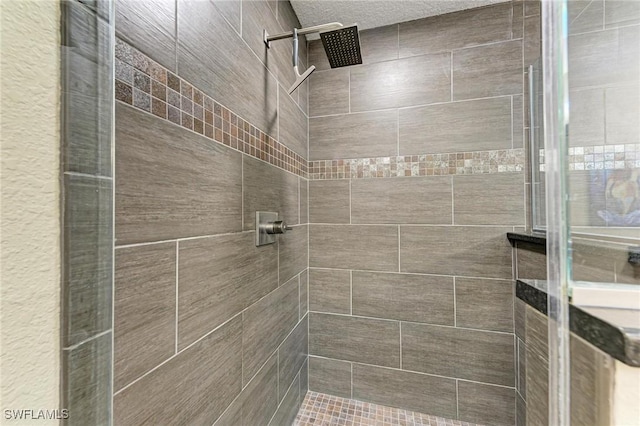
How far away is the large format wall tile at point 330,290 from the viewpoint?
149 cm

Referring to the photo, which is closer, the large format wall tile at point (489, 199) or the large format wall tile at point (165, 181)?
the large format wall tile at point (165, 181)

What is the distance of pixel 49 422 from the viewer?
0.34 meters

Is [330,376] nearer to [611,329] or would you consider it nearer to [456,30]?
[611,329]

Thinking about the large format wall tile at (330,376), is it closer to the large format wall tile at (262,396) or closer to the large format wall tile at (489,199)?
the large format wall tile at (262,396)

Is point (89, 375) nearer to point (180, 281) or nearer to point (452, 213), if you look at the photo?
point (180, 281)

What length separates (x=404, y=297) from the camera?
4.60ft

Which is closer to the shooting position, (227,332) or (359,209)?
(227,332)

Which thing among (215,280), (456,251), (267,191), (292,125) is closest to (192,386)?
(215,280)

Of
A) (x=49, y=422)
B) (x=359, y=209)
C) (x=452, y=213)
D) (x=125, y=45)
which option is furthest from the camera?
(x=359, y=209)

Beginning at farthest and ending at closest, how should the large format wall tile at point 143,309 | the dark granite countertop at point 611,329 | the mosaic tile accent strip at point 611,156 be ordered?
the mosaic tile accent strip at point 611,156, the large format wall tile at point 143,309, the dark granite countertop at point 611,329

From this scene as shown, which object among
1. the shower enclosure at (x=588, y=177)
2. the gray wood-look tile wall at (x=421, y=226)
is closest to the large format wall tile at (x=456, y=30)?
the gray wood-look tile wall at (x=421, y=226)

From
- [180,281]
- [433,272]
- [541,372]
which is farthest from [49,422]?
[433,272]

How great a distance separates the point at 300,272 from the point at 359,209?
0.50 metres

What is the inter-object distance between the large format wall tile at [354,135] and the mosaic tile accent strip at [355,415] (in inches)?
56.1
